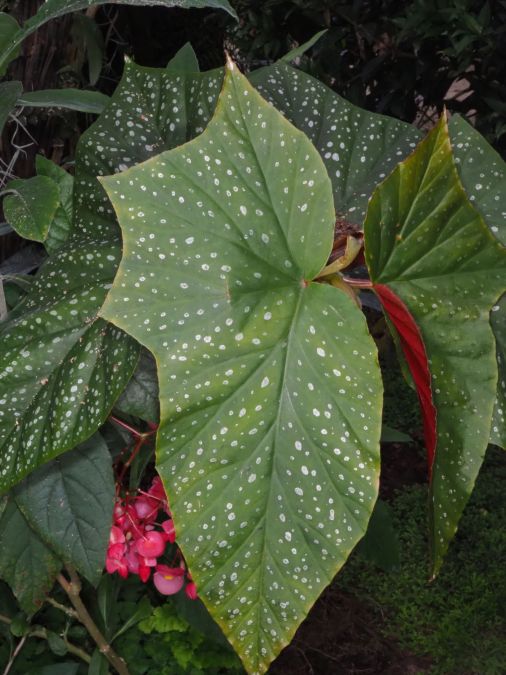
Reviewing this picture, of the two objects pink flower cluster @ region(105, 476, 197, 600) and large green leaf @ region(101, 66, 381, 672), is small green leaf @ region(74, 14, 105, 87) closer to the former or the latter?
pink flower cluster @ region(105, 476, 197, 600)

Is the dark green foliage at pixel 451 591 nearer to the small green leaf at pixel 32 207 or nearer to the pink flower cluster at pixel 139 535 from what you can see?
the pink flower cluster at pixel 139 535

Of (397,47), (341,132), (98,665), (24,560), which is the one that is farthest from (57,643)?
(397,47)

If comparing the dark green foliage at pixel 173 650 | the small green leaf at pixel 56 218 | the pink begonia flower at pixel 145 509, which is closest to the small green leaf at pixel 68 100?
the small green leaf at pixel 56 218

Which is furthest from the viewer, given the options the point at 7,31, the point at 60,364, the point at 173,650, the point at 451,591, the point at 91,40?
the point at 451,591

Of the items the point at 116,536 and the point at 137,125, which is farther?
the point at 116,536

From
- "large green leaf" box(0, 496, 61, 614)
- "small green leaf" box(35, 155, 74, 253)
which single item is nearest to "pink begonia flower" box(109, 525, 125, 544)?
"large green leaf" box(0, 496, 61, 614)

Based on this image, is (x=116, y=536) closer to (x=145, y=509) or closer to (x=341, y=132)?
(x=145, y=509)
